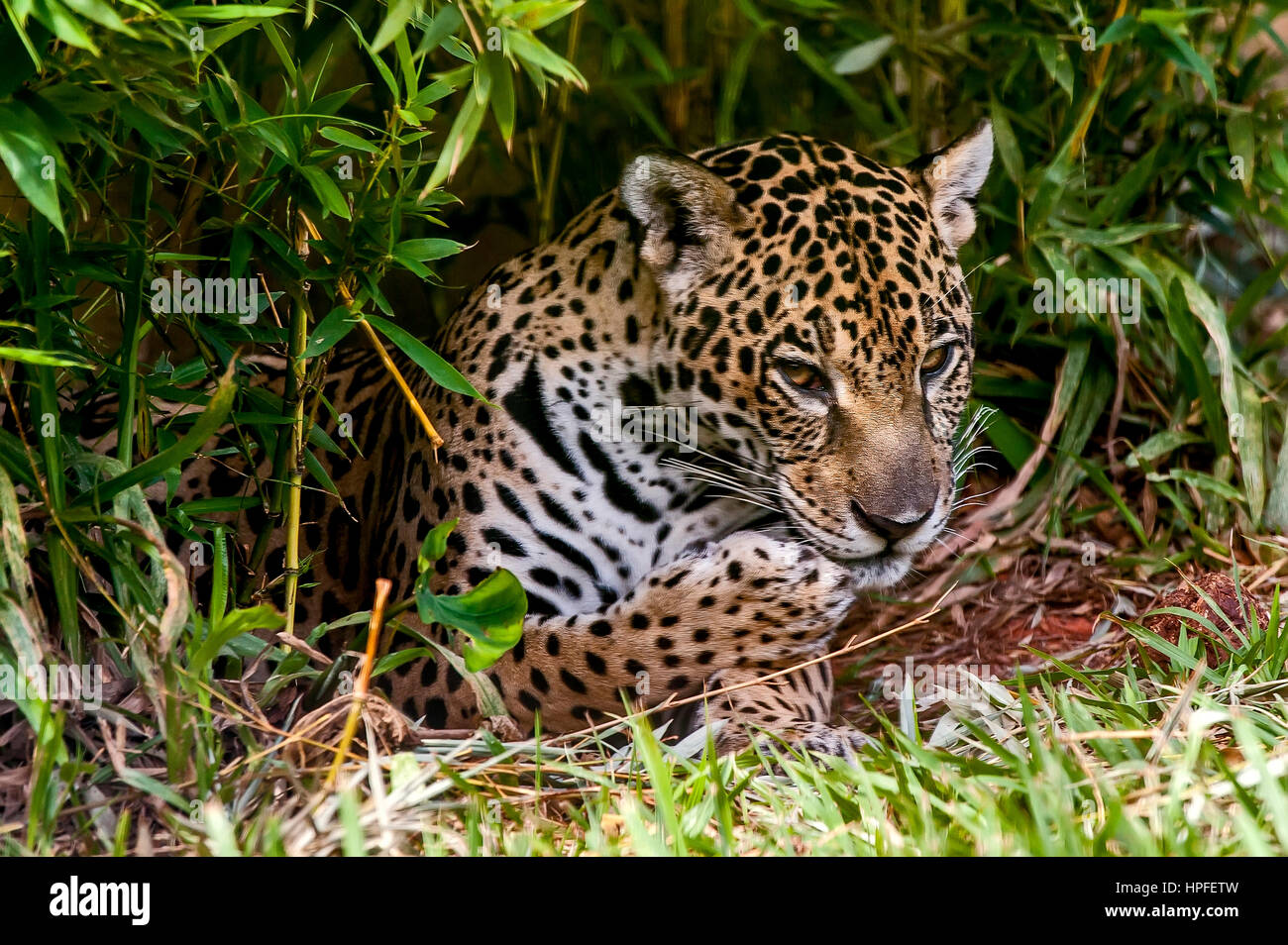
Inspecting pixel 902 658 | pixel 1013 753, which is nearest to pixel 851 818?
pixel 1013 753

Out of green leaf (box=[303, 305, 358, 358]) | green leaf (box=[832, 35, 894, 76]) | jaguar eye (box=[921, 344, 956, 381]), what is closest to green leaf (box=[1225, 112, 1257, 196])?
green leaf (box=[832, 35, 894, 76])

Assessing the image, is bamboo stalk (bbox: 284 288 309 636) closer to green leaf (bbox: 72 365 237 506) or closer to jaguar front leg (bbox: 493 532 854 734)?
green leaf (bbox: 72 365 237 506)

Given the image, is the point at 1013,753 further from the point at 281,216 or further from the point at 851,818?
the point at 281,216

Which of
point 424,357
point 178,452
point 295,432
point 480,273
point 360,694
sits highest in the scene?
point 480,273

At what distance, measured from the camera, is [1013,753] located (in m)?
3.12

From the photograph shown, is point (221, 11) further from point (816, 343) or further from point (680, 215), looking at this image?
point (816, 343)

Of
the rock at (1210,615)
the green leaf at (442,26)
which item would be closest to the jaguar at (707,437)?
the rock at (1210,615)

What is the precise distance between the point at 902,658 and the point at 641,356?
5.69 ft

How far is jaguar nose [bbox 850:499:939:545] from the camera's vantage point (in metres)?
3.85

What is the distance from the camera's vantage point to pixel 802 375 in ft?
13.1

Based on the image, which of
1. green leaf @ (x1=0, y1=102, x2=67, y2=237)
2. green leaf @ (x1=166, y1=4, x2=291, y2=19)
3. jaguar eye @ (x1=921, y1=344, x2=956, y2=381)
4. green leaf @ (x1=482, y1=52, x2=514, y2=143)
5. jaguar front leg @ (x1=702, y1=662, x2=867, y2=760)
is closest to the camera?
green leaf @ (x1=0, y1=102, x2=67, y2=237)

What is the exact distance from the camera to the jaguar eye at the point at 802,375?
13.1ft

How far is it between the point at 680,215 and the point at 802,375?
1.94ft

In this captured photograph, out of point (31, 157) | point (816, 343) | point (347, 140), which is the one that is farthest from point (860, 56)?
point (31, 157)
